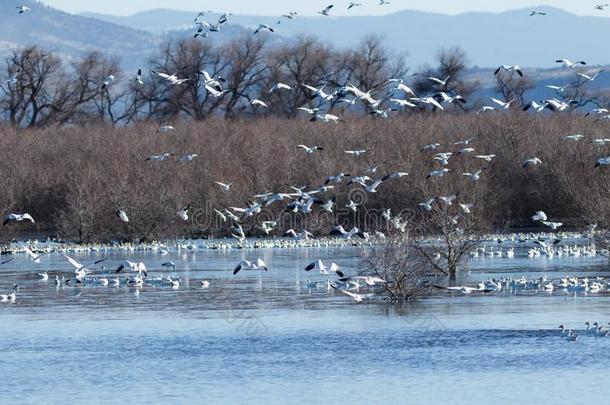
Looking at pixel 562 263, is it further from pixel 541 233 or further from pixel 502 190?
pixel 502 190

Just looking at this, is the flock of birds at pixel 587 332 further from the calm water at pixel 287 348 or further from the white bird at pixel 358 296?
the white bird at pixel 358 296

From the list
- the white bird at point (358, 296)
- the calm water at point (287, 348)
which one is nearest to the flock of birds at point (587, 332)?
the calm water at point (287, 348)

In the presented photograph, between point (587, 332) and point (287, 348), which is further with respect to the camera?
point (587, 332)

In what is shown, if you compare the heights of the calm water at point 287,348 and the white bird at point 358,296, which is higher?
the white bird at point 358,296

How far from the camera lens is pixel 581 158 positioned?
4734cm

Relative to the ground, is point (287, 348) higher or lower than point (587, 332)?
lower

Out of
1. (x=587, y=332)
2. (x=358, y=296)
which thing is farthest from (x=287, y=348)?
(x=358, y=296)

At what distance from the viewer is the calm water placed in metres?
17.1

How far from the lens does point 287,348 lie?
2034 cm

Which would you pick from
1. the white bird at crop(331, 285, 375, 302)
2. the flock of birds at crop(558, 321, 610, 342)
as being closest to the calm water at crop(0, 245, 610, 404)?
the flock of birds at crop(558, 321, 610, 342)

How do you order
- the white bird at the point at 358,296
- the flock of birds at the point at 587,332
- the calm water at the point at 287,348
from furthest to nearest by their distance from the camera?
the white bird at the point at 358,296
the flock of birds at the point at 587,332
the calm water at the point at 287,348

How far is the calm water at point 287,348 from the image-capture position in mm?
17078

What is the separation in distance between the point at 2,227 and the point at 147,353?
23906mm

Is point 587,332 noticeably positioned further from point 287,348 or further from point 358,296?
point 358,296
